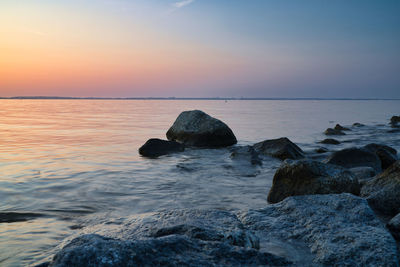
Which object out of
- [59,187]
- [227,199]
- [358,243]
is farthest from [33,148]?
[358,243]

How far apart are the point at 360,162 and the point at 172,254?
291 inches

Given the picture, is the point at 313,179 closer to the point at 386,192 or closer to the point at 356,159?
the point at 386,192

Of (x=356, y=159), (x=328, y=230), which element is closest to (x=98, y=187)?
(x=328, y=230)

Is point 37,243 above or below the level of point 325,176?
below

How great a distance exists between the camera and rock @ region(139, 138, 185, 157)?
11.0 meters

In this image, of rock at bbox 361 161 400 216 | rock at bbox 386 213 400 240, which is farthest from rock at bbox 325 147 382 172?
rock at bbox 386 213 400 240

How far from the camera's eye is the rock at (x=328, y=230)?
2896 mm

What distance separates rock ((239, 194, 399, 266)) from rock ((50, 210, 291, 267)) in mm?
517

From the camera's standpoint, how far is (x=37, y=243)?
13.0 feet

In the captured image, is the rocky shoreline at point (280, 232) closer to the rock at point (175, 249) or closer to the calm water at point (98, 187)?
the rock at point (175, 249)

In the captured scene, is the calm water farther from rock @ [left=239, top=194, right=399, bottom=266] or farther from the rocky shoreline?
rock @ [left=239, top=194, right=399, bottom=266]

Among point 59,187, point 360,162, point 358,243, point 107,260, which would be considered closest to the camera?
point 107,260

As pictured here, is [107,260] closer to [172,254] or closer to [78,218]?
[172,254]

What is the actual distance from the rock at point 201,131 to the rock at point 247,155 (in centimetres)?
231
